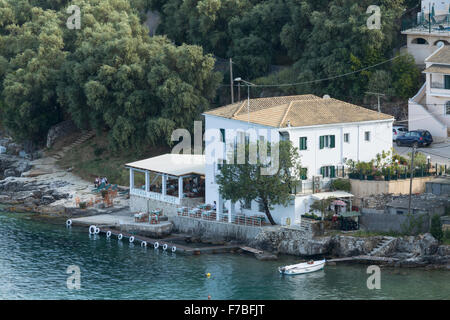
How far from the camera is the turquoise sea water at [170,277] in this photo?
232 feet

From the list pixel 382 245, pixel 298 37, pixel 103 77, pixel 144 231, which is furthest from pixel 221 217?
pixel 298 37

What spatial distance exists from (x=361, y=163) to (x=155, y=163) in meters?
18.2

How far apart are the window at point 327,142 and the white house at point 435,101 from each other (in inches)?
545

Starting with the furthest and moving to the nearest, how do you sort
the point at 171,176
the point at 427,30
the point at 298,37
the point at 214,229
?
1. the point at 298,37
2. the point at 427,30
3. the point at 171,176
4. the point at 214,229

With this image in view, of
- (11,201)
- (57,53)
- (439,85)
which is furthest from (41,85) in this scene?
(439,85)

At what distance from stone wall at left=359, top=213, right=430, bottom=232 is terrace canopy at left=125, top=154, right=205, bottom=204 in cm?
1464

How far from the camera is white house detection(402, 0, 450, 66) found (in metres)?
97.2

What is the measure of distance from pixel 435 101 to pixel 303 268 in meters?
25.9

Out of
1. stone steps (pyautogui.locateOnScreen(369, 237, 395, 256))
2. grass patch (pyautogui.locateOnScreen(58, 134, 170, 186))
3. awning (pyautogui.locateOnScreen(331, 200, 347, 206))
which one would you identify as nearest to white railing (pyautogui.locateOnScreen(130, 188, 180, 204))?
grass patch (pyautogui.locateOnScreen(58, 134, 170, 186))

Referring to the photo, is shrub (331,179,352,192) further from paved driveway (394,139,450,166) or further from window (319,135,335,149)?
paved driveway (394,139,450,166)

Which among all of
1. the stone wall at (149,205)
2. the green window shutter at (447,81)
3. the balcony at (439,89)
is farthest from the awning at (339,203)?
the green window shutter at (447,81)

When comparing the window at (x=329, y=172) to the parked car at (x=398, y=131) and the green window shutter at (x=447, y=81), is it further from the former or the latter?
the green window shutter at (x=447, y=81)

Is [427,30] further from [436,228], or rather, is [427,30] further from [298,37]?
[436,228]

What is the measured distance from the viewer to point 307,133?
8156 centimetres
